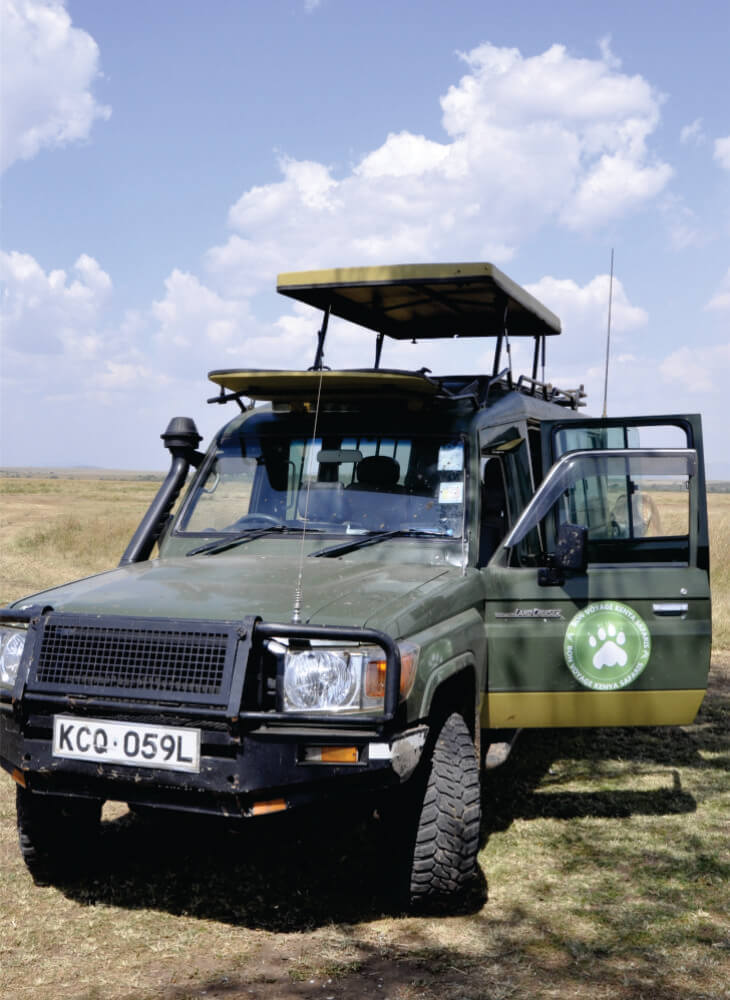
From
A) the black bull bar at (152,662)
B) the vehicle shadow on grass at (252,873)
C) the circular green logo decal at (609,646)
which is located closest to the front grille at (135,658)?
the black bull bar at (152,662)

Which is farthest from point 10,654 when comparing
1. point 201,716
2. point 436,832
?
point 436,832

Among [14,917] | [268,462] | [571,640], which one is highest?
[268,462]

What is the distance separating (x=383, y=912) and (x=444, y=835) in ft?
1.58

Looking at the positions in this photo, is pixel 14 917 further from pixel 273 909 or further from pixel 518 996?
pixel 518 996

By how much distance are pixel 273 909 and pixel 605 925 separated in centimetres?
136

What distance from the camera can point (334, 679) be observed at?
3.78m

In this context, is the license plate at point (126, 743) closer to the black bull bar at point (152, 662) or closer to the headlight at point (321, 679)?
the black bull bar at point (152, 662)

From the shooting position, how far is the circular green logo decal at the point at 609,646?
16.7 ft

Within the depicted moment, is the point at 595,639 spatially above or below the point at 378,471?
below

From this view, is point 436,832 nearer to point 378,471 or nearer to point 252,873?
point 252,873

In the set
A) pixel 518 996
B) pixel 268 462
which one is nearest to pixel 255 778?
pixel 518 996

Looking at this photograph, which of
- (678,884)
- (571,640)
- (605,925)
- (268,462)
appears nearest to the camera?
(605,925)

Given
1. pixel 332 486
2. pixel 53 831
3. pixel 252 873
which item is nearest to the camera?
pixel 53 831

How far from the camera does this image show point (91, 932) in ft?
13.3
